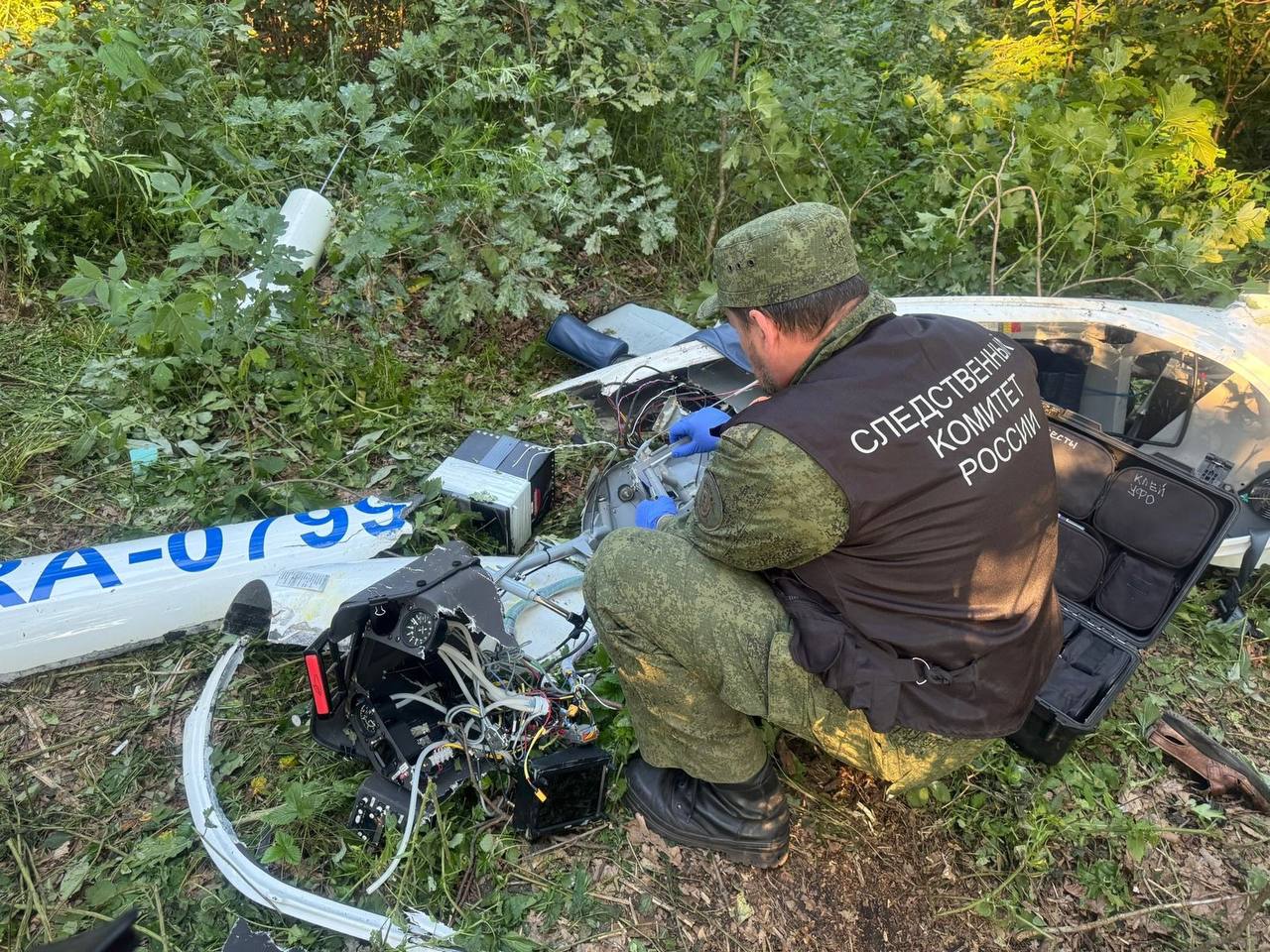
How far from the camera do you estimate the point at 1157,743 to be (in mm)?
2807

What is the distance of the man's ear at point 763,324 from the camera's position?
6.77 ft

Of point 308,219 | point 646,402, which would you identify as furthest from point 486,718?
point 308,219

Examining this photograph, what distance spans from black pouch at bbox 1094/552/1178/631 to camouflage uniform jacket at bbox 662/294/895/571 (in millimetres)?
1686

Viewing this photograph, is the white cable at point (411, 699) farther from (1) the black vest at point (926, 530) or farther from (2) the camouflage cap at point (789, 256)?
(2) the camouflage cap at point (789, 256)

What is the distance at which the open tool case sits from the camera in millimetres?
2799

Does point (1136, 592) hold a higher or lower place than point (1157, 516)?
lower

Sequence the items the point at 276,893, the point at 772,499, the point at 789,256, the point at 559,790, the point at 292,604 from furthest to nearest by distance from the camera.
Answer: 1. the point at 292,604
2. the point at 559,790
3. the point at 276,893
4. the point at 789,256
5. the point at 772,499

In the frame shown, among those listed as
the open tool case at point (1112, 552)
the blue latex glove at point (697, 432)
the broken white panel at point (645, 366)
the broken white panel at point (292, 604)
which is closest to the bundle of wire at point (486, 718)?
the broken white panel at point (292, 604)

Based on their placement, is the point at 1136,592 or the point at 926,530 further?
the point at 1136,592

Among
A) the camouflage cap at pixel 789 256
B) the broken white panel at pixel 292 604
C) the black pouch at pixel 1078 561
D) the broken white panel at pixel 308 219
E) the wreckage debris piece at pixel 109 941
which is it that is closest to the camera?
the wreckage debris piece at pixel 109 941

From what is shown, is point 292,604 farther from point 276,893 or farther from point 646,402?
point 646,402

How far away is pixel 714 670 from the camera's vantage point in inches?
81.4

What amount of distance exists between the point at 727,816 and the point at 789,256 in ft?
5.04

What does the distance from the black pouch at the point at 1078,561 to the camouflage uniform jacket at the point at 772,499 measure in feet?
5.15
